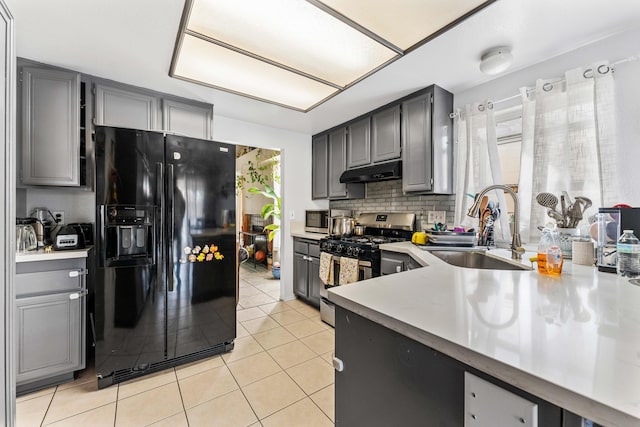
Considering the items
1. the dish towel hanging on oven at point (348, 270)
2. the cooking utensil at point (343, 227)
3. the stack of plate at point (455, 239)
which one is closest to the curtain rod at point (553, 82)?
the stack of plate at point (455, 239)

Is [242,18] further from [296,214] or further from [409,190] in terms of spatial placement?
[296,214]

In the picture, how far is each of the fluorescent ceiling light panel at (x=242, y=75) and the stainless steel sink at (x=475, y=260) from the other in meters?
1.75

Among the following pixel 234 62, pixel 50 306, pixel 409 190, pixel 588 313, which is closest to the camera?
pixel 588 313

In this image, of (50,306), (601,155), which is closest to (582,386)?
(601,155)

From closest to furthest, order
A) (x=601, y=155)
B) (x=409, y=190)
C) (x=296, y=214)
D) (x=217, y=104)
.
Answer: (x=601, y=155) < (x=409, y=190) < (x=217, y=104) < (x=296, y=214)

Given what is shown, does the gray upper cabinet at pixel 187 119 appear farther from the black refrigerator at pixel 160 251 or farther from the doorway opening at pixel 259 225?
the doorway opening at pixel 259 225

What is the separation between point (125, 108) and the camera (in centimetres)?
233

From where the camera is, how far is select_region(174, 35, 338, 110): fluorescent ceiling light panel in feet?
6.17

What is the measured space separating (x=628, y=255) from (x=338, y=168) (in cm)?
273

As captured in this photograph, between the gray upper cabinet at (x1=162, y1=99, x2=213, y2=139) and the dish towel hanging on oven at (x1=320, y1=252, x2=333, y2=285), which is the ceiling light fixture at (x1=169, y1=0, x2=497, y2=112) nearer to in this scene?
the gray upper cabinet at (x1=162, y1=99, x2=213, y2=139)

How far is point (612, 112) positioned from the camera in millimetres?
1600

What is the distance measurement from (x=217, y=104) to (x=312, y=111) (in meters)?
1.01

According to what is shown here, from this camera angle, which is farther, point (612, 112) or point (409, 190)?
point (409, 190)

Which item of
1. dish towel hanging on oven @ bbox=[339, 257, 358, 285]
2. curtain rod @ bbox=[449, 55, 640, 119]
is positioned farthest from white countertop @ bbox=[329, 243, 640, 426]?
dish towel hanging on oven @ bbox=[339, 257, 358, 285]
